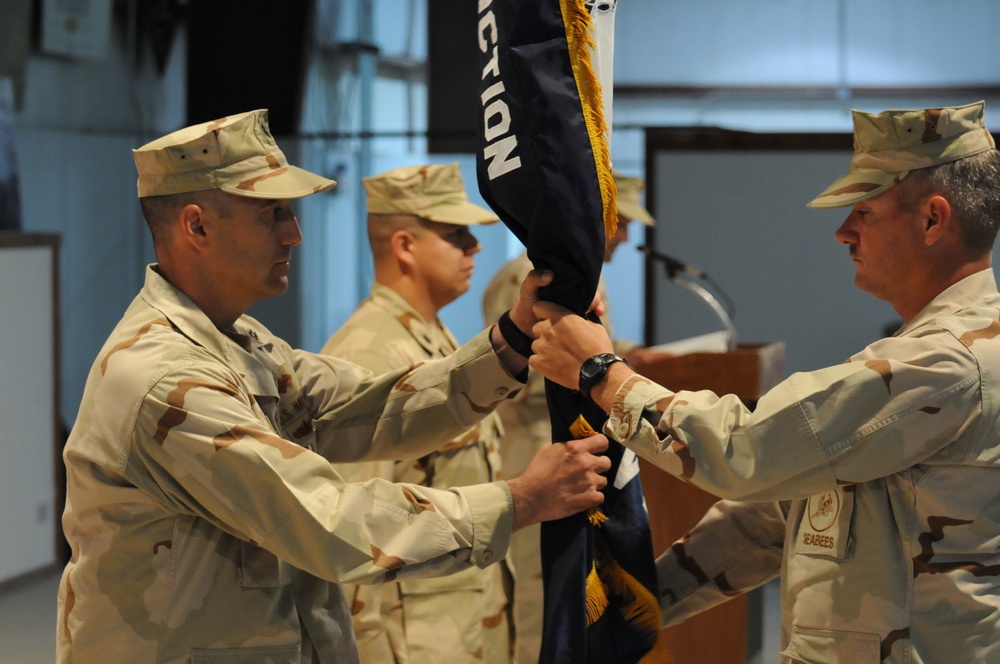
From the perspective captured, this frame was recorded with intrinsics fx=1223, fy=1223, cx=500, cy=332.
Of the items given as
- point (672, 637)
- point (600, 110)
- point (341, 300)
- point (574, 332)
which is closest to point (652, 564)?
point (574, 332)

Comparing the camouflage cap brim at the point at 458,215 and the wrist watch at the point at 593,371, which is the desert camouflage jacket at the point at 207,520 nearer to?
the wrist watch at the point at 593,371

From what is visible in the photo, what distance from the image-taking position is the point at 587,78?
6.55ft

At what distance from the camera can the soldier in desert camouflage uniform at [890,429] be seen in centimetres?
187

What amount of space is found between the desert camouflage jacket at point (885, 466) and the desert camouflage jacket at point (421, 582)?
0.82 metres

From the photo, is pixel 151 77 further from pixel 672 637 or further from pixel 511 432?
pixel 672 637

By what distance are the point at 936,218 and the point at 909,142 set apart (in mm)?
134

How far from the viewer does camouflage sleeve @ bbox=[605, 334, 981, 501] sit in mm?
1854

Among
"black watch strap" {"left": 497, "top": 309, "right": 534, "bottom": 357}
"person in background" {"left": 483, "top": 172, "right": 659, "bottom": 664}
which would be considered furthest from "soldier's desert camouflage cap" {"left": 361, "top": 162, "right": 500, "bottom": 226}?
"black watch strap" {"left": 497, "top": 309, "right": 534, "bottom": 357}

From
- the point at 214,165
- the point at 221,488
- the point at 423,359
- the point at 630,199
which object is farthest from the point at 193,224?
the point at 630,199

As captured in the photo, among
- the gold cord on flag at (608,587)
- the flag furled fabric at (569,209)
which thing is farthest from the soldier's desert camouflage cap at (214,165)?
the gold cord on flag at (608,587)

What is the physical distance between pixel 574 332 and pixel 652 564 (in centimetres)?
45

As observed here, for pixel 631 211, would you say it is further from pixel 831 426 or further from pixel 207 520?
pixel 207 520

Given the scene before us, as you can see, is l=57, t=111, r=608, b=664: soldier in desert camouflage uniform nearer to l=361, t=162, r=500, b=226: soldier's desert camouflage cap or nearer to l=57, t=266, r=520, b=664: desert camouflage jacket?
l=57, t=266, r=520, b=664: desert camouflage jacket

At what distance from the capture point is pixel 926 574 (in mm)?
1904
